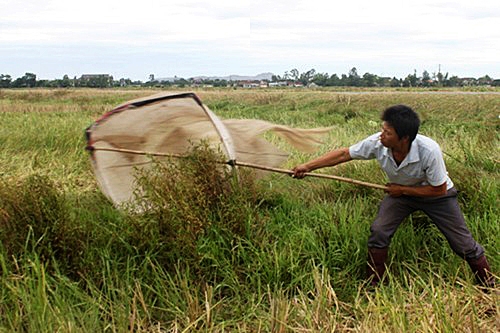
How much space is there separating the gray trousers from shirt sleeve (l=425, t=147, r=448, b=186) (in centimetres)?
18

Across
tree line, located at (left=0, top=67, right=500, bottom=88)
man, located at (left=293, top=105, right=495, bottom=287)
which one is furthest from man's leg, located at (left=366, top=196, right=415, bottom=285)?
tree line, located at (left=0, top=67, right=500, bottom=88)

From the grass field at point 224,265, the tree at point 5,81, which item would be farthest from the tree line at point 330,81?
the grass field at point 224,265

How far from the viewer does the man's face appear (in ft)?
10.1

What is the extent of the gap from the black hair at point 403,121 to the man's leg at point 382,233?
554 millimetres

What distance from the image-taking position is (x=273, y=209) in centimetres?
434

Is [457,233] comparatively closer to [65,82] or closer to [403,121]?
[403,121]

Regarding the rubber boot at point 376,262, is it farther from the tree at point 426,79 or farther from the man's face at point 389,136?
the tree at point 426,79

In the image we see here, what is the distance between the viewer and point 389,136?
3113 mm

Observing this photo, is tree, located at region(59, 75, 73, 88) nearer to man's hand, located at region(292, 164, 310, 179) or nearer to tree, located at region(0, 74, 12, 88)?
tree, located at region(0, 74, 12, 88)

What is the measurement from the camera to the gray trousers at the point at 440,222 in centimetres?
326

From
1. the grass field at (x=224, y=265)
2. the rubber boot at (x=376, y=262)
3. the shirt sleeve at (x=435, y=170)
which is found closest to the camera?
the grass field at (x=224, y=265)

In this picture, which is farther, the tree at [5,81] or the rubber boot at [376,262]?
the tree at [5,81]

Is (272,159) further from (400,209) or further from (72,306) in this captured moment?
(72,306)

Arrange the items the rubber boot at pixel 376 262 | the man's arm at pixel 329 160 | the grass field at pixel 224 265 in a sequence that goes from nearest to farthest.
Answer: the grass field at pixel 224 265, the rubber boot at pixel 376 262, the man's arm at pixel 329 160
